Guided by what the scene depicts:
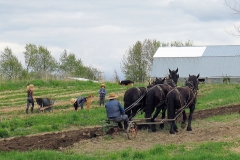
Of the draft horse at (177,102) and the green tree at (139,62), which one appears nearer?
the draft horse at (177,102)

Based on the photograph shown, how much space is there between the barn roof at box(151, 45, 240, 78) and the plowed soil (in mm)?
39542

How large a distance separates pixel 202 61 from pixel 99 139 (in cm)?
4410

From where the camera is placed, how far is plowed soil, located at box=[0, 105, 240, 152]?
1330 centimetres

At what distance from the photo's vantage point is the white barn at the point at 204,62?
180 ft

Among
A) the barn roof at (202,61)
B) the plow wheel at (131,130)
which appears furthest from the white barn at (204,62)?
the plow wheel at (131,130)

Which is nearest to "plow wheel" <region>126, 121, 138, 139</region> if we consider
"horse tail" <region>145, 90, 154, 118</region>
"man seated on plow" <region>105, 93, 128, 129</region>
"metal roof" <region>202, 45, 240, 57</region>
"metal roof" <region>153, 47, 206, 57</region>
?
"man seated on plow" <region>105, 93, 128, 129</region>

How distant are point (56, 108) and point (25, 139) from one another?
1185cm

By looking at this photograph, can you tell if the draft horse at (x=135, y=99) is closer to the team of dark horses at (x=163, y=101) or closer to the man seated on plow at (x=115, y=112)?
the team of dark horses at (x=163, y=101)

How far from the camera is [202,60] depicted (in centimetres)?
5716

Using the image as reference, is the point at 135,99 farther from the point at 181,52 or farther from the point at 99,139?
the point at 181,52

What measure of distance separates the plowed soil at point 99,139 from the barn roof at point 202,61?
3954cm

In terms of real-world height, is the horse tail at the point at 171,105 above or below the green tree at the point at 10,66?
below

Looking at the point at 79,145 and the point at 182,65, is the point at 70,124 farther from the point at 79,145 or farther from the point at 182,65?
the point at 182,65

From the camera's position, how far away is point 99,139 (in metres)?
14.7
